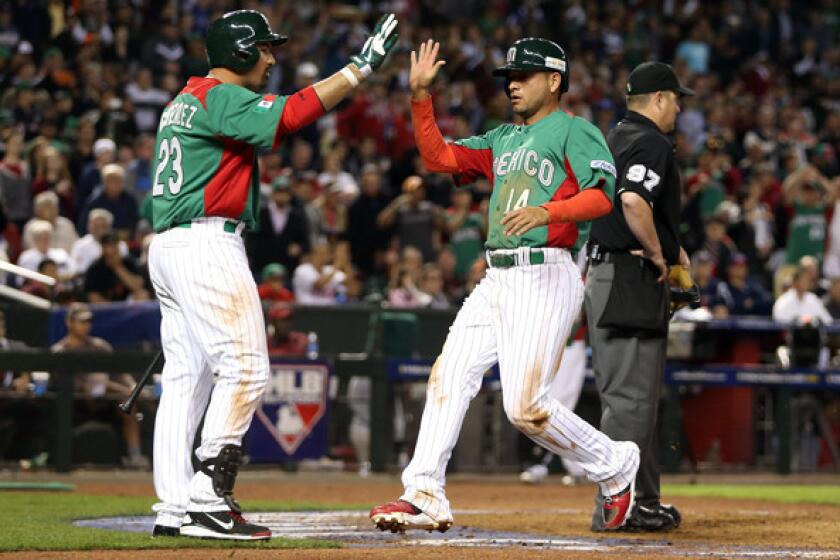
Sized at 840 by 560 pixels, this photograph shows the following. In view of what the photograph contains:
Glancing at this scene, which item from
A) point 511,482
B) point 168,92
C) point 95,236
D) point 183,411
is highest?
point 168,92

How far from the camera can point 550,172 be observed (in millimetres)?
7141

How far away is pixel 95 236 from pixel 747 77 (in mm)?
14042

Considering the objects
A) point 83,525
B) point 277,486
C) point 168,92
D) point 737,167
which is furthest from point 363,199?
point 83,525

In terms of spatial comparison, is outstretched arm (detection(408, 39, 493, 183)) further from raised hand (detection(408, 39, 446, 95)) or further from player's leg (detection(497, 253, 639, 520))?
player's leg (detection(497, 253, 639, 520))

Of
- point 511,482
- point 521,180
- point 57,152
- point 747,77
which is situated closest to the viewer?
point 521,180

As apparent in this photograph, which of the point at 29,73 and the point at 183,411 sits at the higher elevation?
the point at 29,73

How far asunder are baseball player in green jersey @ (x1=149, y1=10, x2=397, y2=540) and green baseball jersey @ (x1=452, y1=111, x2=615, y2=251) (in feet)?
2.64

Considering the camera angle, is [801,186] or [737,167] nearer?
[801,186]

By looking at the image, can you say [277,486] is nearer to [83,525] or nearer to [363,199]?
[83,525]

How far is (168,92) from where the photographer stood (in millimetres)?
17875

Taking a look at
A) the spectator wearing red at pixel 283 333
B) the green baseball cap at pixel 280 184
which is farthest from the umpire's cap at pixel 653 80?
the green baseball cap at pixel 280 184

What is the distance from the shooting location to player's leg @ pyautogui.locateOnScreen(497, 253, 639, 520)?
7.05 metres

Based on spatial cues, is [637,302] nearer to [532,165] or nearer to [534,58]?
[532,165]

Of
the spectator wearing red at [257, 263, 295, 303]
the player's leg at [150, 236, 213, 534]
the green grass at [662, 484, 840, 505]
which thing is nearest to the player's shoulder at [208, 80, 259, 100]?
the player's leg at [150, 236, 213, 534]
